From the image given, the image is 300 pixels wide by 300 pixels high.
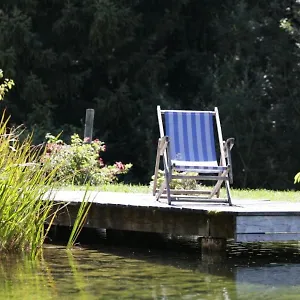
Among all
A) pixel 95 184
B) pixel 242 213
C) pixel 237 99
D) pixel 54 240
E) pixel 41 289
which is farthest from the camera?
pixel 237 99

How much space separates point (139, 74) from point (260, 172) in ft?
11.7

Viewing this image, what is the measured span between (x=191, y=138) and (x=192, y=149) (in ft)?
0.38

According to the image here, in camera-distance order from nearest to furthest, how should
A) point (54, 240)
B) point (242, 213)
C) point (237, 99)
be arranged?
point (242, 213), point (54, 240), point (237, 99)

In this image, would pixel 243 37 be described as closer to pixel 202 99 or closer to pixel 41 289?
pixel 202 99

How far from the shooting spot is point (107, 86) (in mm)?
22047

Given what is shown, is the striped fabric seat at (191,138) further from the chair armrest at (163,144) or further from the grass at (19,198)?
the grass at (19,198)

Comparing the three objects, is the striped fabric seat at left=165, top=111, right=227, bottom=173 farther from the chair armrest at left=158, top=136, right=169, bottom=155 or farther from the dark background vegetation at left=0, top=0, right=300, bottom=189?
the dark background vegetation at left=0, top=0, right=300, bottom=189

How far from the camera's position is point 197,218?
7.43 meters

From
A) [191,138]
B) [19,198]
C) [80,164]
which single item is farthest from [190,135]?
[80,164]

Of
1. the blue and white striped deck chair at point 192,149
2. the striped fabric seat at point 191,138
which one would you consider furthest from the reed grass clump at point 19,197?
the striped fabric seat at point 191,138

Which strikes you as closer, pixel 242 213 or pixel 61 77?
pixel 242 213

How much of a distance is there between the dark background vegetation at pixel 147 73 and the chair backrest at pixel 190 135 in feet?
33.6

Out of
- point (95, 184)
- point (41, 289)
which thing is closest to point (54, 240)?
point (41, 289)

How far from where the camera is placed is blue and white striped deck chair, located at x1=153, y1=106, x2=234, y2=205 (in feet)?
27.0
